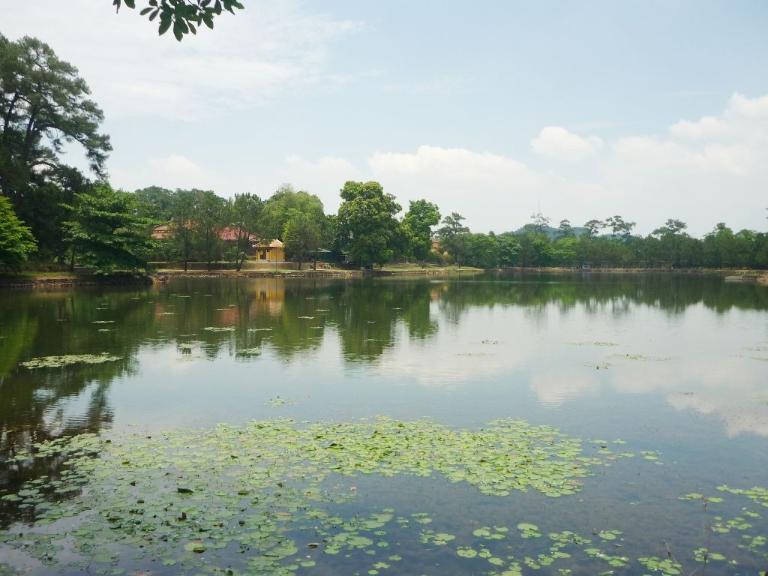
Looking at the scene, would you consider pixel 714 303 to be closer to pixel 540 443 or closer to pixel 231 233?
pixel 540 443

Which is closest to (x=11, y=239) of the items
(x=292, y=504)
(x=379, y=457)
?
(x=379, y=457)

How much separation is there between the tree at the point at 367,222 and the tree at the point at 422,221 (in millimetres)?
17052

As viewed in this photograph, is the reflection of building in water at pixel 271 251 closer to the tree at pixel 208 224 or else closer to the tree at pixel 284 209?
the tree at pixel 284 209

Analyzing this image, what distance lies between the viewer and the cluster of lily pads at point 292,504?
23.6ft

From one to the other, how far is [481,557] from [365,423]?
593 cm

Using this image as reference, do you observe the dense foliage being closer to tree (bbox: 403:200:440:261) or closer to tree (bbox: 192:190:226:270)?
tree (bbox: 403:200:440:261)

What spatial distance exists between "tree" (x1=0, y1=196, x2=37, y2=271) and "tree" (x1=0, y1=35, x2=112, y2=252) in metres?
5.43

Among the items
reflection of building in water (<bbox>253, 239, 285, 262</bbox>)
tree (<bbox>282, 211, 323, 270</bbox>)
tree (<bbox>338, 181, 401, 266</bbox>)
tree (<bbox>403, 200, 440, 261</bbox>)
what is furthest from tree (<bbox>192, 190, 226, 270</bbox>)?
tree (<bbox>403, 200, 440, 261</bbox>)

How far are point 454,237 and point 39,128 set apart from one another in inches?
3359

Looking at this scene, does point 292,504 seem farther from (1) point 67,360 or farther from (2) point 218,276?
(2) point 218,276

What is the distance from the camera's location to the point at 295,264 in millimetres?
93438

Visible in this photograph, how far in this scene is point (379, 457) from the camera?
10820 millimetres

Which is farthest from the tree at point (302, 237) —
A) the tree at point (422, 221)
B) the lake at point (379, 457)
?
the lake at point (379, 457)

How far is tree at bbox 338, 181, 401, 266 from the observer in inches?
3617
